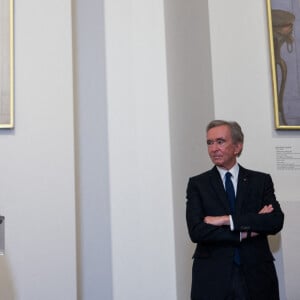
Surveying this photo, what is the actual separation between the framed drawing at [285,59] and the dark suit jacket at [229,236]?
1053mm

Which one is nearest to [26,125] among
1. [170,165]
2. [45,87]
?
[45,87]

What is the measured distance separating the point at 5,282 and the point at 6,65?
4.79 feet

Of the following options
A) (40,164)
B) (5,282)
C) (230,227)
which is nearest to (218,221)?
(230,227)

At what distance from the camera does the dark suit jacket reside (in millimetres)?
2531

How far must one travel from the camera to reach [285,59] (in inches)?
145

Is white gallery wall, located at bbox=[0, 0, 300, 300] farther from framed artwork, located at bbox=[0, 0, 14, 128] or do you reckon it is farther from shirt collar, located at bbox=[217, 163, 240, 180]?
shirt collar, located at bbox=[217, 163, 240, 180]

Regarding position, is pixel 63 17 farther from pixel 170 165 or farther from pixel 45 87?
pixel 170 165

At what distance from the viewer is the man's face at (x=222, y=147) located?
2781mm

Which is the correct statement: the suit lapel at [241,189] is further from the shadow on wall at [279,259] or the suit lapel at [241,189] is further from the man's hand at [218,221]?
the shadow on wall at [279,259]

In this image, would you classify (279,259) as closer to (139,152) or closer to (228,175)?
(228,175)

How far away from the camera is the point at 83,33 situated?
345 cm

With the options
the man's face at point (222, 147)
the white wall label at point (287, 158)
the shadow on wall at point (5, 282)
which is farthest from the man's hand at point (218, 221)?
the shadow on wall at point (5, 282)

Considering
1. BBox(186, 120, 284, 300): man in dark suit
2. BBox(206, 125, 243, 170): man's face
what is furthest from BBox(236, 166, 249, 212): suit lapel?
BBox(206, 125, 243, 170): man's face

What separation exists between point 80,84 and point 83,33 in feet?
1.29
